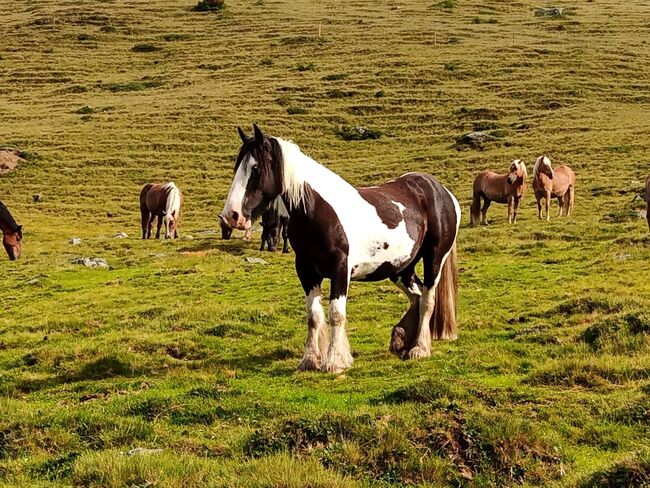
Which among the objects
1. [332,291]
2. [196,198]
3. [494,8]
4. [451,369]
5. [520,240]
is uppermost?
[494,8]

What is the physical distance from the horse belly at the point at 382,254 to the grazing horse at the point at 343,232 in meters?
0.01

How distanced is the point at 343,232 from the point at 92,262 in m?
15.4

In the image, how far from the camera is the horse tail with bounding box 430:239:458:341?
1143cm

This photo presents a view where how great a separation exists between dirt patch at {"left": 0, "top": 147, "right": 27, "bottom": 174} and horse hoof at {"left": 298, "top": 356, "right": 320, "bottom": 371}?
148 feet

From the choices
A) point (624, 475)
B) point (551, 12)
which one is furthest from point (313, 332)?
point (551, 12)

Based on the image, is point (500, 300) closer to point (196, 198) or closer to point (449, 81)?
point (196, 198)

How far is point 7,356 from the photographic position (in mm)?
11891

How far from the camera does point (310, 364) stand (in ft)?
32.3

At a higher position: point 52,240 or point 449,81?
point 449,81

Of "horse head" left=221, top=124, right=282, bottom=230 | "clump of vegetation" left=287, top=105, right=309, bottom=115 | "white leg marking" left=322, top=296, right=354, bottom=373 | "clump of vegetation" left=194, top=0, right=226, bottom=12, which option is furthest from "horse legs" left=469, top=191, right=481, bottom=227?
"clump of vegetation" left=194, top=0, right=226, bottom=12

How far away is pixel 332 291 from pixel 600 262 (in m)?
10.8

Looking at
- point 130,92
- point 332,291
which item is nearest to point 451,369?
point 332,291

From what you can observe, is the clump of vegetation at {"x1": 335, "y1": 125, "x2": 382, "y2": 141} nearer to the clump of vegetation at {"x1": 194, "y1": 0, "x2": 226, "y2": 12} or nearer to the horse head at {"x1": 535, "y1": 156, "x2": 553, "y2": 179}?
the horse head at {"x1": 535, "y1": 156, "x2": 553, "y2": 179}

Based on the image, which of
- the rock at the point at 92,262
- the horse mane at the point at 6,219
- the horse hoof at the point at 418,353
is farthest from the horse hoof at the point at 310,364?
the horse mane at the point at 6,219
